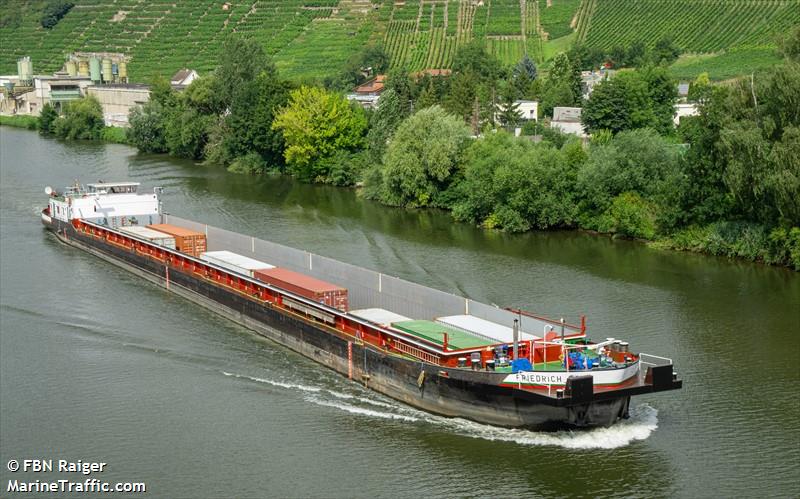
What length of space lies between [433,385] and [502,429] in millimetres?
1889

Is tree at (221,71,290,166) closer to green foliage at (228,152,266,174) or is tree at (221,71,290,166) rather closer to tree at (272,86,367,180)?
green foliage at (228,152,266,174)

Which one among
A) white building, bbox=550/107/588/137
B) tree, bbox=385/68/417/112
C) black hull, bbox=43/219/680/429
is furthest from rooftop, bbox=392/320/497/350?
tree, bbox=385/68/417/112

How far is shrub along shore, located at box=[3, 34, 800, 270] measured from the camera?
36281 mm

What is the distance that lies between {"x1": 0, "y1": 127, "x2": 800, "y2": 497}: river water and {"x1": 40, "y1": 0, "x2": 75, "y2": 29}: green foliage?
102762mm

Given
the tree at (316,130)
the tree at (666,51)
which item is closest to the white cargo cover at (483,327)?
the tree at (316,130)

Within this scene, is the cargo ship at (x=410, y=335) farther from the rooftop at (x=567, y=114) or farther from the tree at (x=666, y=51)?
the tree at (x=666, y=51)

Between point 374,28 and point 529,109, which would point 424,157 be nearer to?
point 529,109

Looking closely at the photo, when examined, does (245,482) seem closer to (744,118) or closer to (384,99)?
(744,118)

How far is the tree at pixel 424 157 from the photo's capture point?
4800cm

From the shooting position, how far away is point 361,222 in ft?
152

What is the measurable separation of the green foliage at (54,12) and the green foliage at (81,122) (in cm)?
5600

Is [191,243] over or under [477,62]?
under

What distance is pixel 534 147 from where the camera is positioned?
45000 millimetres

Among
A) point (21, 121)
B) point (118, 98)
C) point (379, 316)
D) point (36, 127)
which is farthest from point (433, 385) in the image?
point (21, 121)
